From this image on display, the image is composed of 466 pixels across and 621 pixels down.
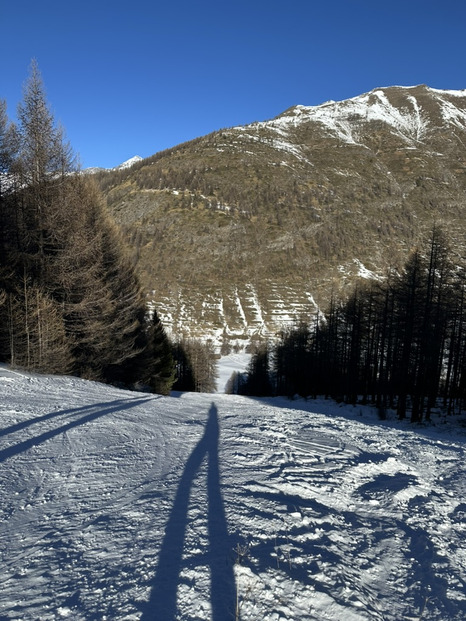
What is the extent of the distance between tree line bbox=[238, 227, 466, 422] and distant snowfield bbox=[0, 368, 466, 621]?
13.8 meters

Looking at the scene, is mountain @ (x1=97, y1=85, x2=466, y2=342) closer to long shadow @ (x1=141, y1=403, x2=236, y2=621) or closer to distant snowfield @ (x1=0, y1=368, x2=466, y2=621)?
distant snowfield @ (x1=0, y1=368, x2=466, y2=621)

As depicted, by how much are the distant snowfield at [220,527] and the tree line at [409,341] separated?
45.1 feet

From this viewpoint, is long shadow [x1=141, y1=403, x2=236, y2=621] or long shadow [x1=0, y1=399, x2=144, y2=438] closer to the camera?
long shadow [x1=141, y1=403, x2=236, y2=621]

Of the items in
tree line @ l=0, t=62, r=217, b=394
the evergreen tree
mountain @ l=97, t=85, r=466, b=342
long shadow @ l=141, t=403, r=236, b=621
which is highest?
mountain @ l=97, t=85, r=466, b=342

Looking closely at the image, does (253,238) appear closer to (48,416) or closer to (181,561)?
(48,416)

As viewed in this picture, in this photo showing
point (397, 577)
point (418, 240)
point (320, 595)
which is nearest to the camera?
point (320, 595)

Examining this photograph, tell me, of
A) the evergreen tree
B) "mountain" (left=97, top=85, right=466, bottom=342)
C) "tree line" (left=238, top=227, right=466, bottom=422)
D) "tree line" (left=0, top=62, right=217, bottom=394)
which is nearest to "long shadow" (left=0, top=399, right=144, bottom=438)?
"tree line" (left=0, top=62, right=217, bottom=394)

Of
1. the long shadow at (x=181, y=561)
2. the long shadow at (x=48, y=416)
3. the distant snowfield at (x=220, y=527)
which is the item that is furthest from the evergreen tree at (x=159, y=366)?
the long shadow at (x=181, y=561)

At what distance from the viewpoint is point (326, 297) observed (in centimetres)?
12156

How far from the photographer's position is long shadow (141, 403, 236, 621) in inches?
109

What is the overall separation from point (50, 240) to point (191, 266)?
125 metres

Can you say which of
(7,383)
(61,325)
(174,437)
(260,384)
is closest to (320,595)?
(174,437)

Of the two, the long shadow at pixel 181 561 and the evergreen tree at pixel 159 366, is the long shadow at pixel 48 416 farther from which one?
the evergreen tree at pixel 159 366

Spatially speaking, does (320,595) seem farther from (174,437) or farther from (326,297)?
(326,297)
